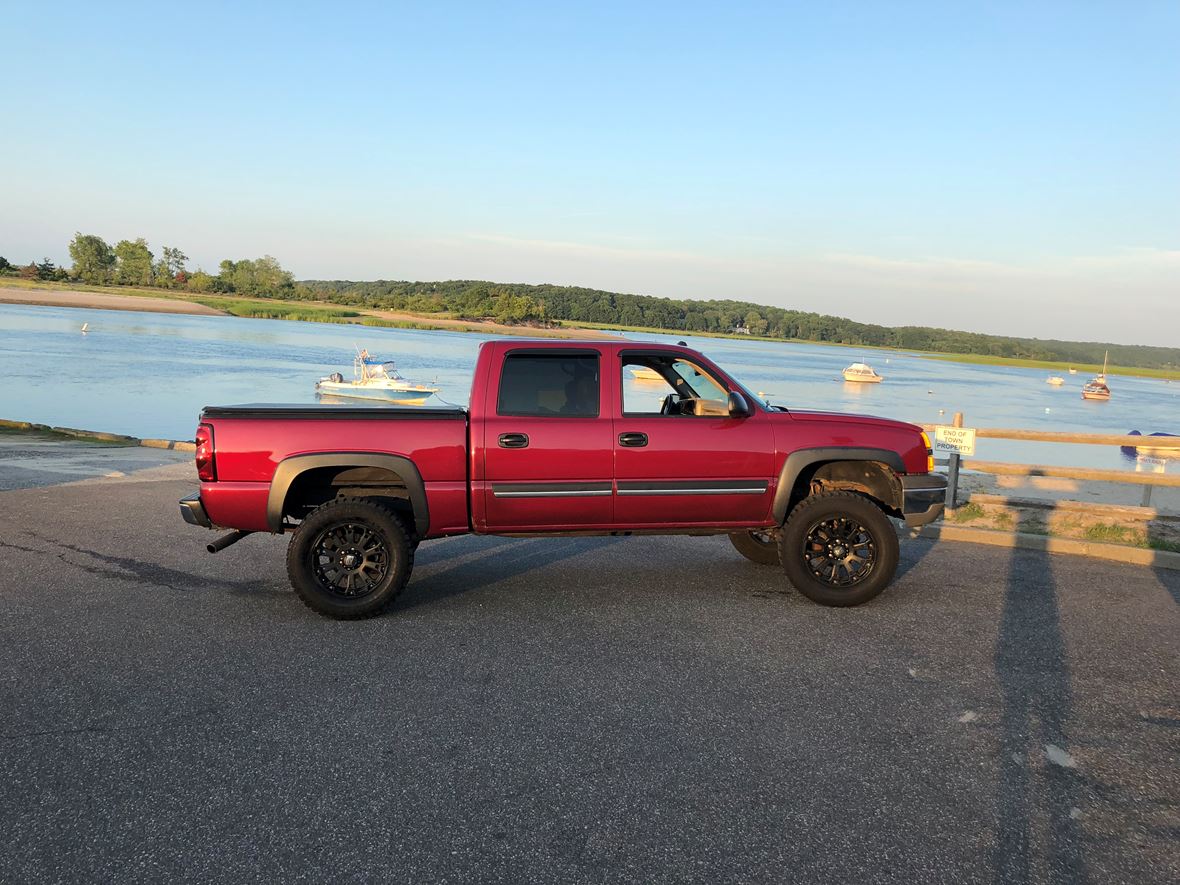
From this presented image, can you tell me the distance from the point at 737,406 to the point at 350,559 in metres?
3.04

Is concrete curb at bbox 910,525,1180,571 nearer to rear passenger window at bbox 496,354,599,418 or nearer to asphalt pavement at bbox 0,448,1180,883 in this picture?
asphalt pavement at bbox 0,448,1180,883

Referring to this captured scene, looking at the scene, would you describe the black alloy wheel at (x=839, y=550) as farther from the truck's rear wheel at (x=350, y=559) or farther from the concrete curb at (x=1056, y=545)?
the truck's rear wheel at (x=350, y=559)

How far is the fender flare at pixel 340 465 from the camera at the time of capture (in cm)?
597

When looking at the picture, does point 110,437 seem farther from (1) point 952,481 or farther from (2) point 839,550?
(1) point 952,481

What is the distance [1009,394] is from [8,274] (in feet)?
558

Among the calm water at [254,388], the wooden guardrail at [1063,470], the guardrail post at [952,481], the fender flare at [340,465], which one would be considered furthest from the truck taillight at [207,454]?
the calm water at [254,388]

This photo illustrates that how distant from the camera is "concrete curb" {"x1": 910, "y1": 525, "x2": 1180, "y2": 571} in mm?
8156

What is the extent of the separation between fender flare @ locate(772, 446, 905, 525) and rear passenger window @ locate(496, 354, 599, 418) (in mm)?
1533

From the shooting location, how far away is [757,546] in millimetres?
7828

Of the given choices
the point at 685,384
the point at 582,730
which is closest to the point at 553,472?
the point at 685,384

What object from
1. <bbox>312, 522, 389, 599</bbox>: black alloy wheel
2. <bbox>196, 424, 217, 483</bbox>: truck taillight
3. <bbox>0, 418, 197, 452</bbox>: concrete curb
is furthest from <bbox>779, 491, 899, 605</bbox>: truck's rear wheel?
<bbox>0, 418, 197, 452</bbox>: concrete curb

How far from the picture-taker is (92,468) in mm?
12375

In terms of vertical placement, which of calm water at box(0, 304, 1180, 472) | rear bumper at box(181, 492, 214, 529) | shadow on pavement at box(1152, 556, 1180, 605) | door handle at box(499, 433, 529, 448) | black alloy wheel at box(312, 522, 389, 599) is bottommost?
calm water at box(0, 304, 1180, 472)

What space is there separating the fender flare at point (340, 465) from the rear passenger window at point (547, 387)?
0.82m
